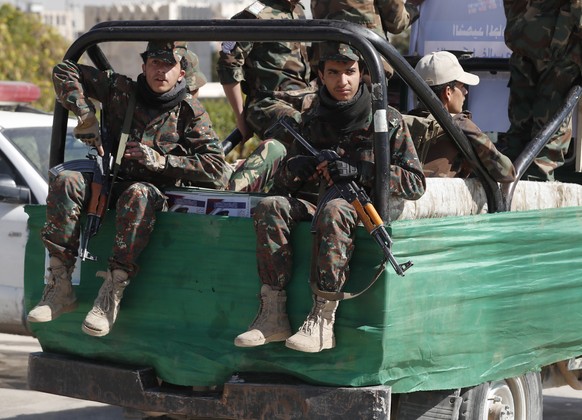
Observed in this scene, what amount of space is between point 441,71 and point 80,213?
186 centimetres

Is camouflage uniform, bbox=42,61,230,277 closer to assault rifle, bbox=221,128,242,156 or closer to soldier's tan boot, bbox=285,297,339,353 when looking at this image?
soldier's tan boot, bbox=285,297,339,353

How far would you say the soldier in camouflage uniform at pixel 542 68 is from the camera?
6535mm

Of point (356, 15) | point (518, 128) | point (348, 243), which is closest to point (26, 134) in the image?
point (356, 15)

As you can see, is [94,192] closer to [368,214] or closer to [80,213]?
[80,213]

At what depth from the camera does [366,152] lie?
16.1 feet

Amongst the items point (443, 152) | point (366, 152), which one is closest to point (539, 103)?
point (443, 152)

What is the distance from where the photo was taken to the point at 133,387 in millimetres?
5016

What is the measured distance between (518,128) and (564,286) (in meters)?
1.59

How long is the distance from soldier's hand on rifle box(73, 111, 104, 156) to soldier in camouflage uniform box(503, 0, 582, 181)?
7.89 feet

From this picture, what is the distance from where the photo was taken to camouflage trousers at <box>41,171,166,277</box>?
16.3 feet

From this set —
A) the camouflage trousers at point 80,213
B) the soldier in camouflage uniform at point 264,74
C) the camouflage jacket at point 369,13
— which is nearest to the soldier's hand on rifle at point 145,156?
the camouflage trousers at point 80,213

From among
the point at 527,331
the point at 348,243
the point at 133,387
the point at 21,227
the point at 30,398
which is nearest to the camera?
the point at 348,243

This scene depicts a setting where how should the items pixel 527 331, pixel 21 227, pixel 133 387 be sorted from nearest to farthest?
1. pixel 133 387
2. pixel 527 331
3. pixel 21 227

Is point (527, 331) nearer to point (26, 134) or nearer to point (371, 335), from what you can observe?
point (371, 335)
